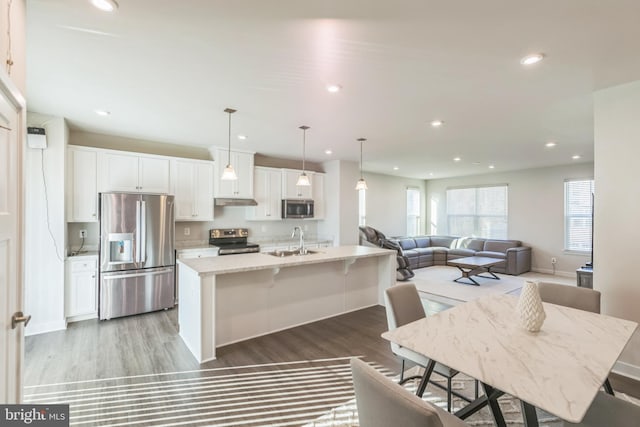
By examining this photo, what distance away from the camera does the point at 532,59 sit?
2.19 m

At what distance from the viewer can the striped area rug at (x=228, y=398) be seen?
2.03 metres

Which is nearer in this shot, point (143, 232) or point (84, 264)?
point (84, 264)

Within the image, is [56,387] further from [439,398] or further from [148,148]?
[148,148]

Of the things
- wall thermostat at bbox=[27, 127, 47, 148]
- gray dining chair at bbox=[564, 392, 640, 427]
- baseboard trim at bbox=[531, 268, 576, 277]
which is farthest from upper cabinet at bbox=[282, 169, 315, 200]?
baseboard trim at bbox=[531, 268, 576, 277]

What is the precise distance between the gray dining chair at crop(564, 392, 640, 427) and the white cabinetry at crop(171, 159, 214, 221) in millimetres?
4971

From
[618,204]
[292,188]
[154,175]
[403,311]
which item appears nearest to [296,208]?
[292,188]

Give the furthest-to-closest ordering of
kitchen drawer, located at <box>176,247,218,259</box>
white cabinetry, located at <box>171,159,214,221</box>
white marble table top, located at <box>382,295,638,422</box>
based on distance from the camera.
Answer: white cabinetry, located at <box>171,159,214,221</box> < kitchen drawer, located at <box>176,247,218,259</box> < white marble table top, located at <box>382,295,638,422</box>

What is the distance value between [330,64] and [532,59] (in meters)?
1.51

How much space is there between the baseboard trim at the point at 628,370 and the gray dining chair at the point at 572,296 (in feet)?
3.03

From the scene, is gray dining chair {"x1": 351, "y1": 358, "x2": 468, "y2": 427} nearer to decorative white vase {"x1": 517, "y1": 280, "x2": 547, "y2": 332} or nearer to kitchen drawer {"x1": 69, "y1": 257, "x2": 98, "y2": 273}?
decorative white vase {"x1": 517, "y1": 280, "x2": 547, "y2": 332}

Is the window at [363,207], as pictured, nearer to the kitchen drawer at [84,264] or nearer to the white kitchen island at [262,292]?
the white kitchen island at [262,292]

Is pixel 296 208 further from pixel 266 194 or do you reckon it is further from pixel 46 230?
pixel 46 230

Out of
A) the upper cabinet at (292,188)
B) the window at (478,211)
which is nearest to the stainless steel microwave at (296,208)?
the upper cabinet at (292,188)

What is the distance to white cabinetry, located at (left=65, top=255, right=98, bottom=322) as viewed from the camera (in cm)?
379
